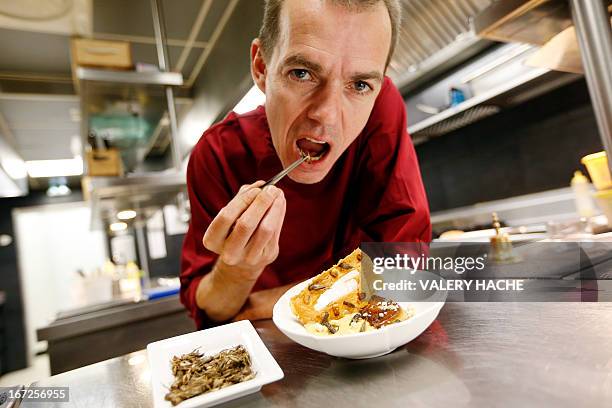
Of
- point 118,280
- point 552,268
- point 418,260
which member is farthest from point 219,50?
point 118,280

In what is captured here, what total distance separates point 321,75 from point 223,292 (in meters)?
0.55

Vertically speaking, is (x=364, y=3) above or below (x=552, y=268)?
above

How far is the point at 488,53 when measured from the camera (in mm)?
2537

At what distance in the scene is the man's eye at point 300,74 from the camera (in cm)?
71

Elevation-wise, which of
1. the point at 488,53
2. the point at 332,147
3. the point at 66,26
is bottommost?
the point at 332,147

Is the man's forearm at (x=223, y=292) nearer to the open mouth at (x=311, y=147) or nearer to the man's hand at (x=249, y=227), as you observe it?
the man's hand at (x=249, y=227)

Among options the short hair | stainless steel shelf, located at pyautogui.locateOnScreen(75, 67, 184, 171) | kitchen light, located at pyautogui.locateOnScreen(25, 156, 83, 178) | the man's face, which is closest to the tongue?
the man's face

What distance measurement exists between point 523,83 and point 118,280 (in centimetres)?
339

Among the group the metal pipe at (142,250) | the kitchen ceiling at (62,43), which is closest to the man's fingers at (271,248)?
the kitchen ceiling at (62,43)

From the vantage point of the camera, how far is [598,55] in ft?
2.59

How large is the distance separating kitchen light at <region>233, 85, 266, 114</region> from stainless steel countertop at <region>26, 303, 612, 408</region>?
57 cm

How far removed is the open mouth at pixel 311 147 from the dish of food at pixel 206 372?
384 millimetres

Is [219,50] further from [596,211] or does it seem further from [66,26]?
[66,26]

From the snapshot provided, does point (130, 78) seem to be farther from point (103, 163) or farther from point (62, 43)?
point (62, 43)
